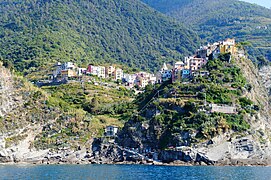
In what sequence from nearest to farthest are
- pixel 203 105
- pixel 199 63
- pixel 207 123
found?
pixel 207 123, pixel 203 105, pixel 199 63

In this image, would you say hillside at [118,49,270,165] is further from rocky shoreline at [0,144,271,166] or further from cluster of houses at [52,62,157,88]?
cluster of houses at [52,62,157,88]

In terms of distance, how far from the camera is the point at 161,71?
148375mm

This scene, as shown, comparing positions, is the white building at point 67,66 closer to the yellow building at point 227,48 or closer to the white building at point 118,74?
the white building at point 118,74

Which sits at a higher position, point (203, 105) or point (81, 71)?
point (81, 71)

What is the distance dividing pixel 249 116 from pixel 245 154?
8759 millimetres

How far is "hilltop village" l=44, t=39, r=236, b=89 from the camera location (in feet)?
376

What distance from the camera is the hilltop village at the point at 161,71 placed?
115 metres

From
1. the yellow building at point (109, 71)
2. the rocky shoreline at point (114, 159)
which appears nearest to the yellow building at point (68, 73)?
the yellow building at point (109, 71)

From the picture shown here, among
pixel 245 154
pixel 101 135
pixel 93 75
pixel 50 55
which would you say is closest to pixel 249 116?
pixel 245 154

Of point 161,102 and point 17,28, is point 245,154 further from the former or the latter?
point 17,28

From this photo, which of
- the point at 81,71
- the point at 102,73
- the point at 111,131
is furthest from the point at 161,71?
Answer: the point at 111,131

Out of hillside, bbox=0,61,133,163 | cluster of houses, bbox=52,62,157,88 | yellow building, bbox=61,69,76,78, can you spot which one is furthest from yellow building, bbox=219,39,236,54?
yellow building, bbox=61,69,76,78

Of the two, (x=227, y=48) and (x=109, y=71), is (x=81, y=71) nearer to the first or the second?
(x=109, y=71)

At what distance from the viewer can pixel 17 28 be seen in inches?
7623
